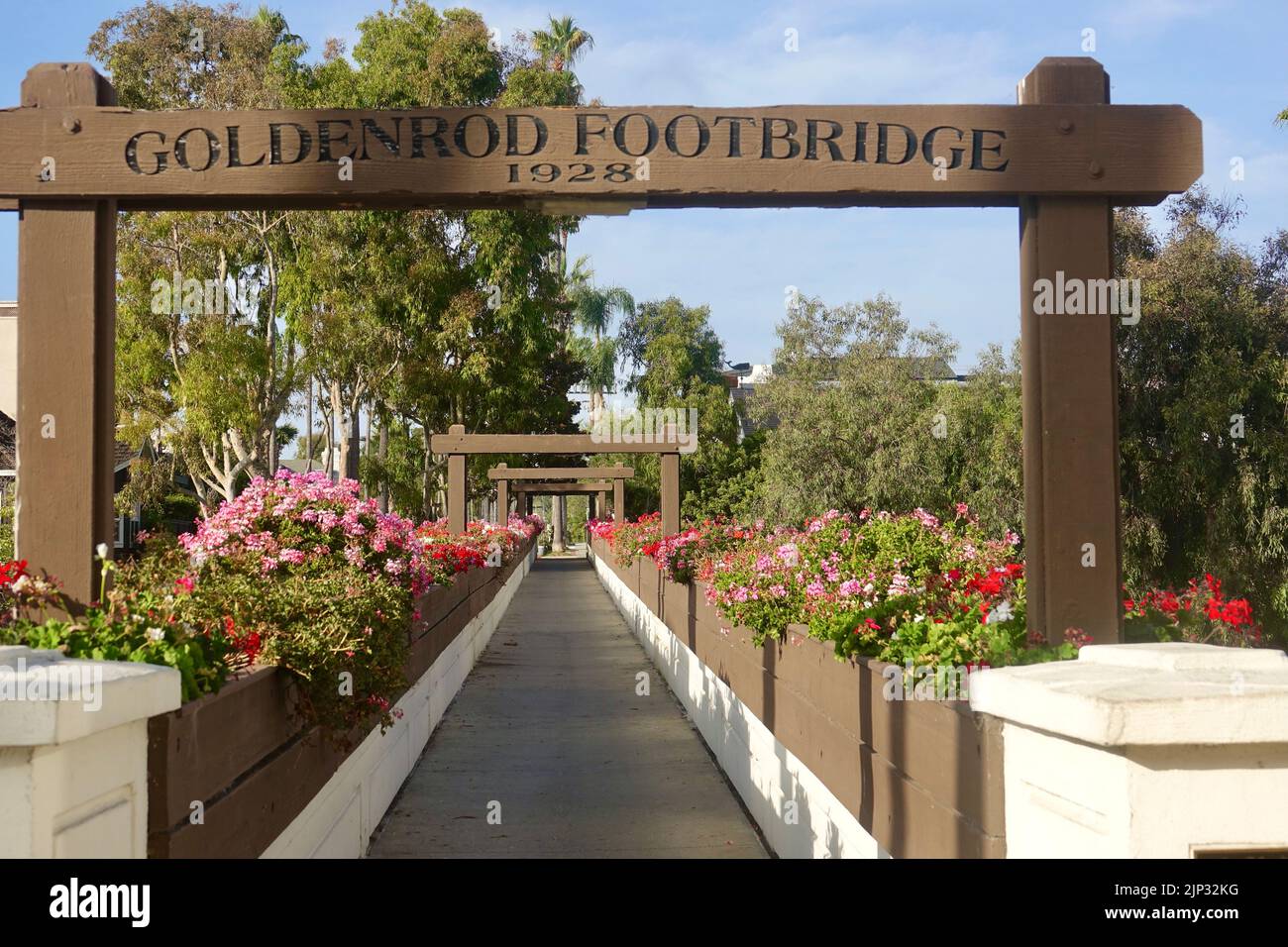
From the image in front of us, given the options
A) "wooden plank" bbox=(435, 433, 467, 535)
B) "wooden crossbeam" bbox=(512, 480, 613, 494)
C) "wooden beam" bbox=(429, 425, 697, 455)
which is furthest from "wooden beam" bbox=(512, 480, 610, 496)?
"wooden plank" bbox=(435, 433, 467, 535)

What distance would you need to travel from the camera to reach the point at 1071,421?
417 centimetres

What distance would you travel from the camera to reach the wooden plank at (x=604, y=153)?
4188 mm

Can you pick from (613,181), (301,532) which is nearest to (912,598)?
(613,181)

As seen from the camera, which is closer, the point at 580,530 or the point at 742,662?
the point at 742,662

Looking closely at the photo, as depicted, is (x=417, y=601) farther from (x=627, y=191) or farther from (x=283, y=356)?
(x=283, y=356)

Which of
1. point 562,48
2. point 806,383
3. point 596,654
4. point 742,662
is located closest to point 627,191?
point 742,662

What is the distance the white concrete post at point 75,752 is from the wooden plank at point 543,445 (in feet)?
58.1

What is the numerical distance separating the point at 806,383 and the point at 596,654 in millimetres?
25464

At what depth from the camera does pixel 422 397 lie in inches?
1191

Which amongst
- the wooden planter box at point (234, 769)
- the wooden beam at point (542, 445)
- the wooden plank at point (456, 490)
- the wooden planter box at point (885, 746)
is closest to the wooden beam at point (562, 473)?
the wooden beam at point (542, 445)

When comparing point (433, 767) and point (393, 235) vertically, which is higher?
point (393, 235)

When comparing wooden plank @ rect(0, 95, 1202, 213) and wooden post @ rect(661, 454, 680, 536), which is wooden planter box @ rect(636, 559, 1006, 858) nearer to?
wooden plank @ rect(0, 95, 1202, 213)

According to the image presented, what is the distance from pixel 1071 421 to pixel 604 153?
1986 millimetres

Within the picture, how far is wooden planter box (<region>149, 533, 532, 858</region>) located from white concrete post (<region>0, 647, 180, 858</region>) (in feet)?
0.38
